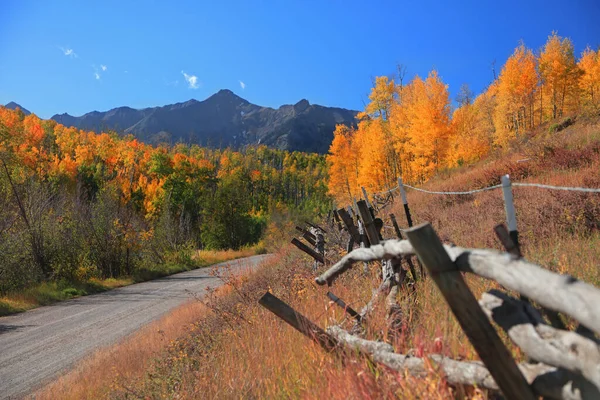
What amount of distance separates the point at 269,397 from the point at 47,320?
10.3 meters

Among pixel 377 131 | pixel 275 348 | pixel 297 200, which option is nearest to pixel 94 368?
pixel 275 348

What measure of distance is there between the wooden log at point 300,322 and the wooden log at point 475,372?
262 millimetres

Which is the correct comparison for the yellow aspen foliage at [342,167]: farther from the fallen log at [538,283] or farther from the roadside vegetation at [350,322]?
the fallen log at [538,283]

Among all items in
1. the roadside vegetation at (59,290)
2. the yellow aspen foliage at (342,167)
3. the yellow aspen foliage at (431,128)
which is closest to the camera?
the roadside vegetation at (59,290)

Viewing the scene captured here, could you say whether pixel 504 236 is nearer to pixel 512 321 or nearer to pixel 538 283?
pixel 512 321

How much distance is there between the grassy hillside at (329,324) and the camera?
2.26 metres

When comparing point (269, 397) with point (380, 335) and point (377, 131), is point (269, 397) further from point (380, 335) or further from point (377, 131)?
point (377, 131)

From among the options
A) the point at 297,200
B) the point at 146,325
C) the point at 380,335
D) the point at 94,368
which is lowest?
the point at 297,200

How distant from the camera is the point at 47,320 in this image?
10375 millimetres

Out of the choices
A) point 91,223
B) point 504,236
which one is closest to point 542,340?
point 504,236

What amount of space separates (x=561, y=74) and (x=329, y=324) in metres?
47.6

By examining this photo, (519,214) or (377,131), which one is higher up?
(377,131)

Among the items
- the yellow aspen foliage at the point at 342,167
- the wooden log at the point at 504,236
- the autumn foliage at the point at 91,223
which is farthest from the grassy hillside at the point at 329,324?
the yellow aspen foliage at the point at 342,167

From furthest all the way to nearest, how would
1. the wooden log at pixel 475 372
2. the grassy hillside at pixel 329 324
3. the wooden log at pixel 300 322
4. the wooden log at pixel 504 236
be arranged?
→ 1. the wooden log at pixel 300 322
2. the grassy hillside at pixel 329 324
3. the wooden log at pixel 504 236
4. the wooden log at pixel 475 372
